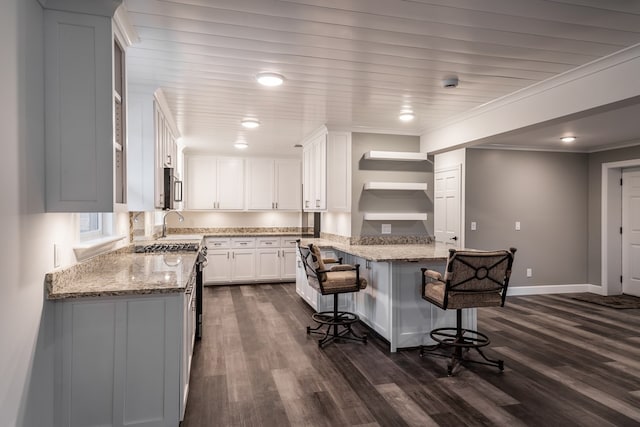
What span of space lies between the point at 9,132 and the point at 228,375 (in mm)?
2244

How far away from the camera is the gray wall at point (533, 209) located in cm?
590

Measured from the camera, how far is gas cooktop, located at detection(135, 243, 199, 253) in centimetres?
396

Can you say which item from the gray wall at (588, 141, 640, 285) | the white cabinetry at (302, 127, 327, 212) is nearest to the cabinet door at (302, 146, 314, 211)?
the white cabinetry at (302, 127, 327, 212)

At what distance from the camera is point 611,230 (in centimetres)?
610

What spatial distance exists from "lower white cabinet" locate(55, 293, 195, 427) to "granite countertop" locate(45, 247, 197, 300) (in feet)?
0.18

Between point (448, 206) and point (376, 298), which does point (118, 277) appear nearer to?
point (376, 298)

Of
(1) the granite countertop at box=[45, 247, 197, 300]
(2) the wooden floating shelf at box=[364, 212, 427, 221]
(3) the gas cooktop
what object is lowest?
(1) the granite countertop at box=[45, 247, 197, 300]

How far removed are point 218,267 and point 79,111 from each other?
201 inches

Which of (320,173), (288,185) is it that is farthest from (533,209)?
(288,185)

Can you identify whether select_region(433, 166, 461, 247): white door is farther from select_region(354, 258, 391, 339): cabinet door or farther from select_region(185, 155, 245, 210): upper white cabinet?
select_region(185, 155, 245, 210): upper white cabinet

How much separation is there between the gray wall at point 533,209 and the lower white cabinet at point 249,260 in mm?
3114

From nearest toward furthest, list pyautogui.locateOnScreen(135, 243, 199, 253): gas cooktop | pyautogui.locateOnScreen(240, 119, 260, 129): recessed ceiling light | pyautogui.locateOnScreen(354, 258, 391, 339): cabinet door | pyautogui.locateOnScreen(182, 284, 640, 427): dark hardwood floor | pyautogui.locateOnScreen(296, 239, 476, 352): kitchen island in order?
1. pyautogui.locateOnScreen(182, 284, 640, 427): dark hardwood floor
2. pyautogui.locateOnScreen(296, 239, 476, 352): kitchen island
3. pyautogui.locateOnScreen(354, 258, 391, 339): cabinet door
4. pyautogui.locateOnScreen(135, 243, 199, 253): gas cooktop
5. pyautogui.locateOnScreen(240, 119, 260, 129): recessed ceiling light

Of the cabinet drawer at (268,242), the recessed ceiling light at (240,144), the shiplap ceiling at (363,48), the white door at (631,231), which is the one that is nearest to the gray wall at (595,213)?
the white door at (631,231)

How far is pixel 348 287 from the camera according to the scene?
3.87m
